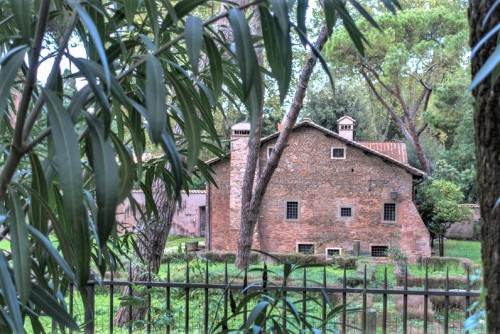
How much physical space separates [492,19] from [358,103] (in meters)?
27.3

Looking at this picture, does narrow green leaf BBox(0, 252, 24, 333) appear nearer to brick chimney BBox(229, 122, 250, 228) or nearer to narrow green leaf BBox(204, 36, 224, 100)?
narrow green leaf BBox(204, 36, 224, 100)

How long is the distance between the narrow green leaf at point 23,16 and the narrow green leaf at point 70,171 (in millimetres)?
98

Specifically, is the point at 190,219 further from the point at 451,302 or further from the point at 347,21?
the point at 347,21

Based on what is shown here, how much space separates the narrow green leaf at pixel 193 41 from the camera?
741mm

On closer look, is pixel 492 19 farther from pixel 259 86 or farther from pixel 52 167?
pixel 52 167

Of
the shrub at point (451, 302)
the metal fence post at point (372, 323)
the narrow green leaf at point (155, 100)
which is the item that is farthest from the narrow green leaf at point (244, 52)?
the shrub at point (451, 302)

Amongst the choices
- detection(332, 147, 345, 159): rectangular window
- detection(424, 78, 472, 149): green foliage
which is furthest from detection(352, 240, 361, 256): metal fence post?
detection(424, 78, 472, 149): green foliage

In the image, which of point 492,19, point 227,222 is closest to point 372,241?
point 227,222

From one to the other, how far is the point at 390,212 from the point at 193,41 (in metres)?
18.5

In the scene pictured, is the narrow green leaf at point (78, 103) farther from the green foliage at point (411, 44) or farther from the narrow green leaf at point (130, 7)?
the green foliage at point (411, 44)

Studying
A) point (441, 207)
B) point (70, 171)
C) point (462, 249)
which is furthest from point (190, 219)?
point (70, 171)

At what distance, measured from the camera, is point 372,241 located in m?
18.5

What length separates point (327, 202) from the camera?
1869 cm

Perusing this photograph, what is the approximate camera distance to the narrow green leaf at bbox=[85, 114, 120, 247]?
0.63m
